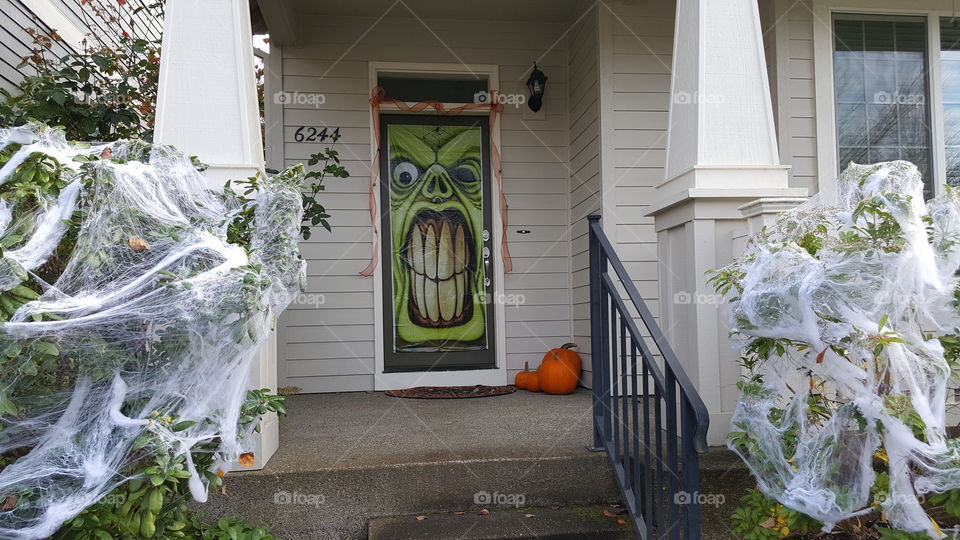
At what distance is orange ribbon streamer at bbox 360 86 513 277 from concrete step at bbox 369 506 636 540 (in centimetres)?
252

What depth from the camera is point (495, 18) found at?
4824 mm

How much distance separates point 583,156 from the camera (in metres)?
4.65

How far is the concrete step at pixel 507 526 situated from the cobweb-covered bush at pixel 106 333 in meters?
0.84

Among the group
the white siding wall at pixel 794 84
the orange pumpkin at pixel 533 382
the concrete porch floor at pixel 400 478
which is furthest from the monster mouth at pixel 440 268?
the white siding wall at pixel 794 84

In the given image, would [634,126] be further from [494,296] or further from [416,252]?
[416,252]

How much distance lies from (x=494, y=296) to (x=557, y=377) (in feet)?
2.72

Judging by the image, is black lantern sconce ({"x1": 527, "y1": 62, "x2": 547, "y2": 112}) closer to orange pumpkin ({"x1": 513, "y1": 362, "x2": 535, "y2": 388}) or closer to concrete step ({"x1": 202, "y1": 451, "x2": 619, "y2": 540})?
orange pumpkin ({"x1": 513, "y1": 362, "x2": 535, "y2": 388})

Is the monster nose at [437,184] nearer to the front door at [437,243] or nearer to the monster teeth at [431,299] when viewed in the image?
the front door at [437,243]

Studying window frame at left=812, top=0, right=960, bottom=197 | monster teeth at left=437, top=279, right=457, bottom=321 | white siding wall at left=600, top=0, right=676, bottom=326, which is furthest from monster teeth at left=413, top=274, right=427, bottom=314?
window frame at left=812, top=0, right=960, bottom=197

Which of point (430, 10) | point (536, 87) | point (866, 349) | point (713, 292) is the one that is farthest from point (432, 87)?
point (866, 349)

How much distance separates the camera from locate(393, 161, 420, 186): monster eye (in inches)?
190

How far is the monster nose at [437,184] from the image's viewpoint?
191 inches

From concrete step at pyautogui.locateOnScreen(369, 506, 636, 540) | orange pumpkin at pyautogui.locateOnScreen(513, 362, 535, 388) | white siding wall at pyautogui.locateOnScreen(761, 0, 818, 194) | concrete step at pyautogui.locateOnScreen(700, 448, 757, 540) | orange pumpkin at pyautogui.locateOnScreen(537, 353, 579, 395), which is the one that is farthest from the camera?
orange pumpkin at pyautogui.locateOnScreen(513, 362, 535, 388)

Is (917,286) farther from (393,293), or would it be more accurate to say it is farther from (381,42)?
(381,42)
